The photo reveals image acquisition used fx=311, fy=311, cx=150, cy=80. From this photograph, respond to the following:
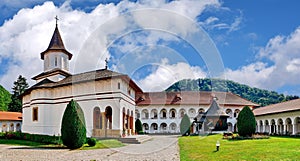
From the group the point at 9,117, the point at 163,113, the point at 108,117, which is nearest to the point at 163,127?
the point at 163,113

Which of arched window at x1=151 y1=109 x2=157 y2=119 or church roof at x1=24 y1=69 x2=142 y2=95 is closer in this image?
church roof at x1=24 y1=69 x2=142 y2=95

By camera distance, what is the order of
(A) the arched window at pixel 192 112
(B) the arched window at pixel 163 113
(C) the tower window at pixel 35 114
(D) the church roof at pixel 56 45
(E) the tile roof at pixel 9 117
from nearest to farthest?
(C) the tower window at pixel 35 114 < (D) the church roof at pixel 56 45 < (E) the tile roof at pixel 9 117 < (A) the arched window at pixel 192 112 < (B) the arched window at pixel 163 113

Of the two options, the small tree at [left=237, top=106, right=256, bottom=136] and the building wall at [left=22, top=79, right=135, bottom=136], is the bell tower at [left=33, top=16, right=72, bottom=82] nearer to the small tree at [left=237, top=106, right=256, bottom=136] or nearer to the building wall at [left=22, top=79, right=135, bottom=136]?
the building wall at [left=22, top=79, right=135, bottom=136]

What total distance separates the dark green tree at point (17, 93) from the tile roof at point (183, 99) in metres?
23.7

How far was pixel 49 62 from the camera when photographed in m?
35.5

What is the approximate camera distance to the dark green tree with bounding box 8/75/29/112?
203ft

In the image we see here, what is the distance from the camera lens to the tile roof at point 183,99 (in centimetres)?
6003

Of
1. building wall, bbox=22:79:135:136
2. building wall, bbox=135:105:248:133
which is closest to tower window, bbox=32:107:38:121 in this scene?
building wall, bbox=22:79:135:136

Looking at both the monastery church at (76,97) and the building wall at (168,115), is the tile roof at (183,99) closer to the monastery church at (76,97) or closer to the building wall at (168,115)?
the building wall at (168,115)

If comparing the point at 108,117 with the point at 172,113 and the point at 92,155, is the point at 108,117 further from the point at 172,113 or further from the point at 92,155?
the point at 172,113

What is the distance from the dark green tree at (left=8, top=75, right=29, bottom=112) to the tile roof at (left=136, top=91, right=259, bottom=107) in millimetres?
23726

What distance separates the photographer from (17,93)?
63.3m

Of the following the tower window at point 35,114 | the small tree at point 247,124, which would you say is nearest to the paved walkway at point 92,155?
the small tree at point 247,124

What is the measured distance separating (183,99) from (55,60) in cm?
3091
